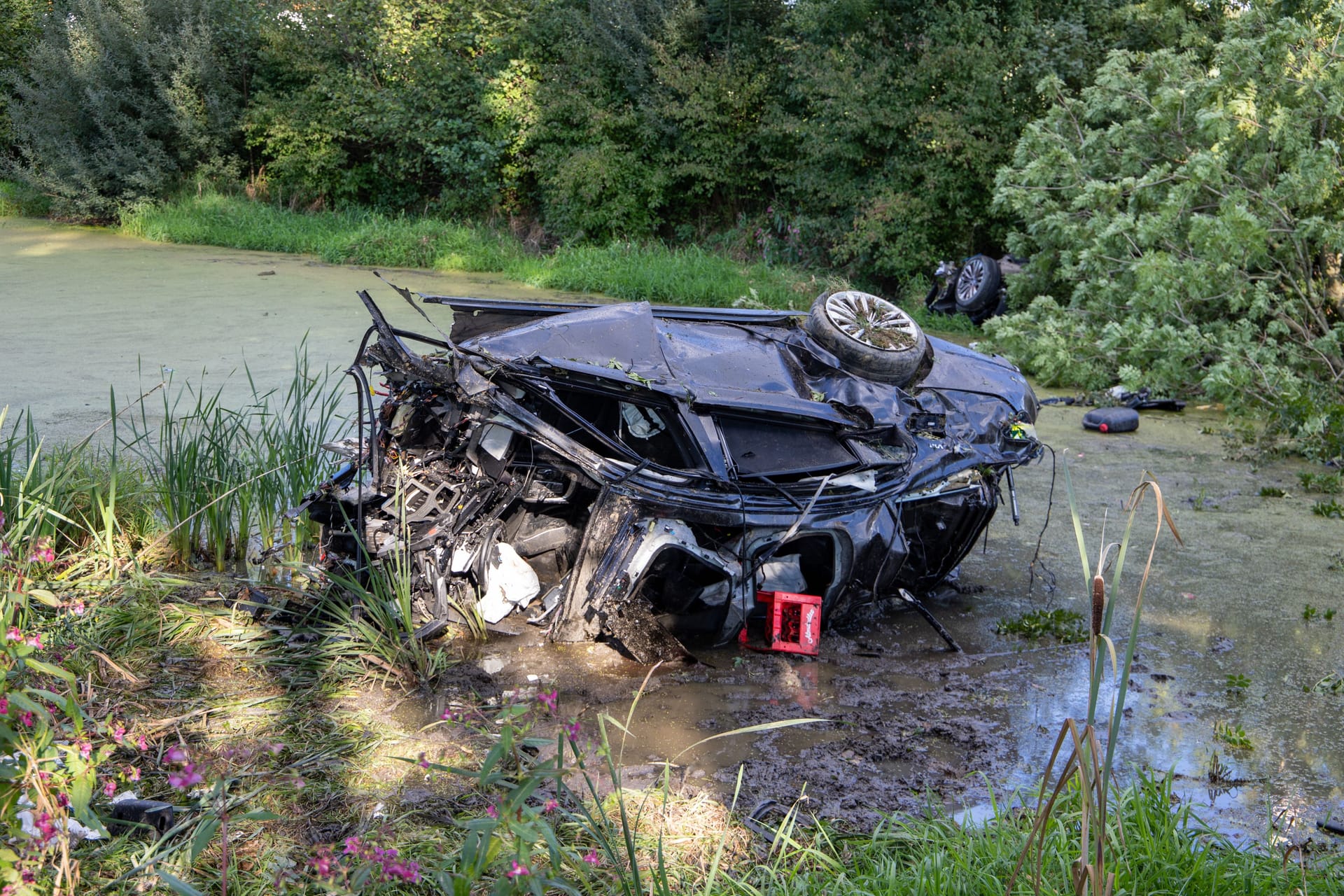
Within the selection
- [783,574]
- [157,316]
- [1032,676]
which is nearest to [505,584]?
[783,574]

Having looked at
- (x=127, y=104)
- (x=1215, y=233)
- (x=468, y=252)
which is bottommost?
(x=468, y=252)

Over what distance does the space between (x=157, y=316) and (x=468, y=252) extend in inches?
222

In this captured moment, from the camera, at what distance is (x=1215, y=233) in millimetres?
9570

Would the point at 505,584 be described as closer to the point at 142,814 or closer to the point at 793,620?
the point at 793,620

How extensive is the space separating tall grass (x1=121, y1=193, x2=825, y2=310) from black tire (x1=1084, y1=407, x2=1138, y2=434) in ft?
15.4

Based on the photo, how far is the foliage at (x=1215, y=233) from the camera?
9383 millimetres

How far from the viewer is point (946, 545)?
17.4 feet

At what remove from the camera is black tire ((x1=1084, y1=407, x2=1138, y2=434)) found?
29.5 feet

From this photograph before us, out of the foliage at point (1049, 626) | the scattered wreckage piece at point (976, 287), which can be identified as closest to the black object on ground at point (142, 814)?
the foliage at point (1049, 626)

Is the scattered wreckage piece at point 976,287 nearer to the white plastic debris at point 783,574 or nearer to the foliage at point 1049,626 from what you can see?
the foliage at point 1049,626

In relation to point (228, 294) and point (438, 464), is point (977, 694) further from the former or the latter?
point (228, 294)

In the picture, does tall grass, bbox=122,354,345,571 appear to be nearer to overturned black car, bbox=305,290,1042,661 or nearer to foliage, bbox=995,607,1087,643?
overturned black car, bbox=305,290,1042,661

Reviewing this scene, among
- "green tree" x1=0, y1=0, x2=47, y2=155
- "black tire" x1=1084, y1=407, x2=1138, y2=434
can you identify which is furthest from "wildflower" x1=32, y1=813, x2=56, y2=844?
"green tree" x1=0, y1=0, x2=47, y2=155

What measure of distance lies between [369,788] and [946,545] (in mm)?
2914
